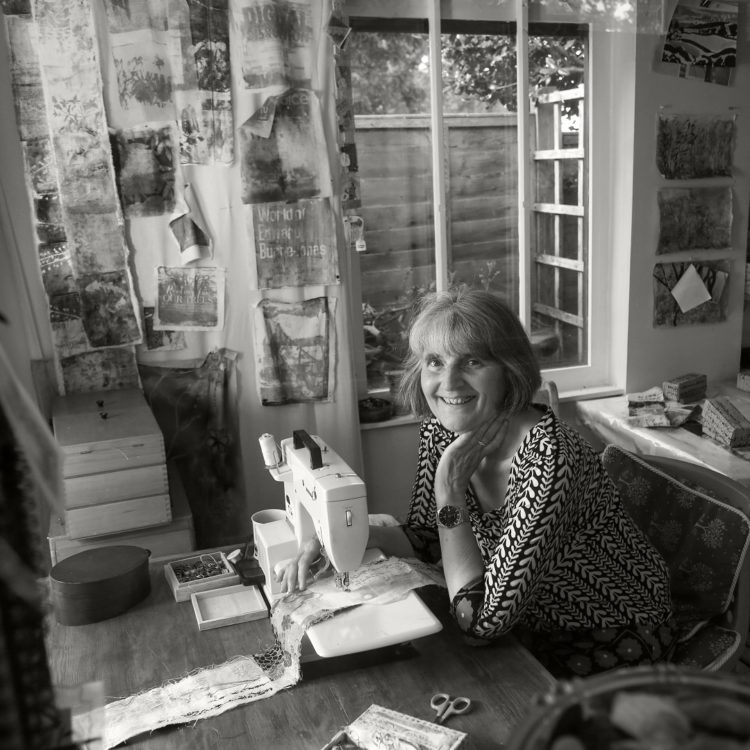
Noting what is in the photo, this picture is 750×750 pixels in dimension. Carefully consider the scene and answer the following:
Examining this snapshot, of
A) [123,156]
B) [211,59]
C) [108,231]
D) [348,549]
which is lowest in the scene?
[348,549]

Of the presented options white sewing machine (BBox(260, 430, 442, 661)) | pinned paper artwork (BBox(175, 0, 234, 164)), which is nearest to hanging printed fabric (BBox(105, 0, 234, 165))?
pinned paper artwork (BBox(175, 0, 234, 164))

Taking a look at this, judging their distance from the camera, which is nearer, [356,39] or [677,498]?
[677,498]

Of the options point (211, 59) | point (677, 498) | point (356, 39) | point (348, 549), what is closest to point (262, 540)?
point (348, 549)

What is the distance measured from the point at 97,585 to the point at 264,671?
40 centimetres

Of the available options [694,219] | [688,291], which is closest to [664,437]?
[688,291]

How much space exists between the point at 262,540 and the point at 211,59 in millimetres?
1531

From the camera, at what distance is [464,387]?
1.71 meters

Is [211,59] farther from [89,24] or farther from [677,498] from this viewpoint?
[677,498]

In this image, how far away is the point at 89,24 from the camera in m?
2.31

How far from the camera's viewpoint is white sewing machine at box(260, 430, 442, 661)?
1327mm

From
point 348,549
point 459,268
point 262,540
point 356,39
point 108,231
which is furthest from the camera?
point 459,268

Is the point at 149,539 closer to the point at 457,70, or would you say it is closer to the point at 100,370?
the point at 100,370

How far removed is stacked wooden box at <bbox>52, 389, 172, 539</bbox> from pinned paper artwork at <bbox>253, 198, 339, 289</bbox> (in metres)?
0.71

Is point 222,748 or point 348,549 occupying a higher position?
point 348,549
